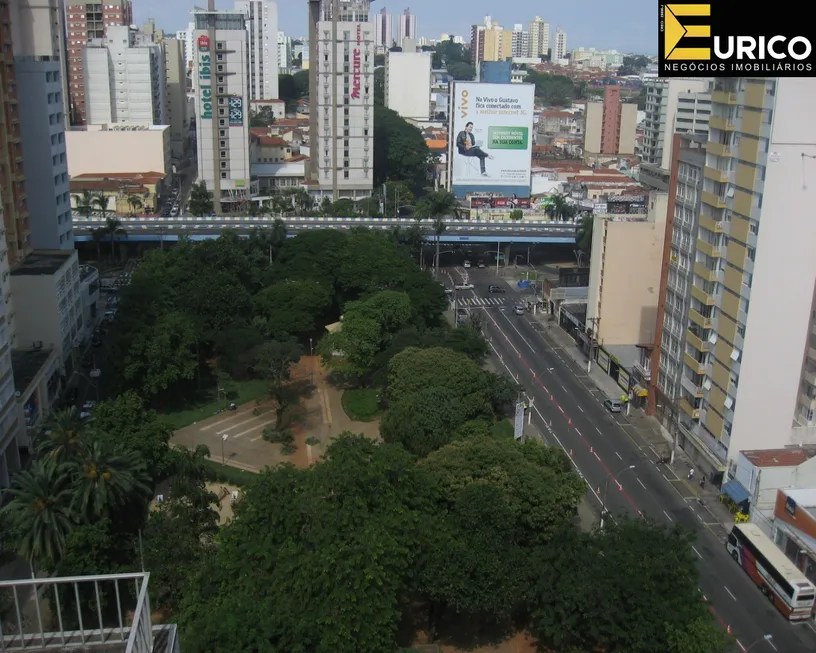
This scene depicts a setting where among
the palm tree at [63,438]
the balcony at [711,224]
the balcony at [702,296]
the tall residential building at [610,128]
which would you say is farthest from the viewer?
the tall residential building at [610,128]

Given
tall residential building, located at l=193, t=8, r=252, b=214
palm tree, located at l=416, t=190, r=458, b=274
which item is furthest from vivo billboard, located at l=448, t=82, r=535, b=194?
tall residential building, located at l=193, t=8, r=252, b=214

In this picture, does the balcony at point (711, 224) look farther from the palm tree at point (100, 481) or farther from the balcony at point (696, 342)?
the palm tree at point (100, 481)

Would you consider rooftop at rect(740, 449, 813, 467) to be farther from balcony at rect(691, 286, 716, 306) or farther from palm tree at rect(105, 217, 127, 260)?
palm tree at rect(105, 217, 127, 260)

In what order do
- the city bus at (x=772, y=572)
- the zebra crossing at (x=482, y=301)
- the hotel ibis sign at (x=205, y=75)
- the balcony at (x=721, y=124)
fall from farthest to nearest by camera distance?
1. the hotel ibis sign at (x=205, y=75)
2. the zebra crossing at (x=482, y=301)
3. the balcony at (x=721, y=124)
4. the city bus at (x=772, y=572)

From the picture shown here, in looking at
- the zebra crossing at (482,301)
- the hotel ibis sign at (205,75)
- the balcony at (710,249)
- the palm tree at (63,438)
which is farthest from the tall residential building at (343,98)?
the palm tree at (63,438)

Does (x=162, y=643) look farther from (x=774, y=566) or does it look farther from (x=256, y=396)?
(x=256, y=396)

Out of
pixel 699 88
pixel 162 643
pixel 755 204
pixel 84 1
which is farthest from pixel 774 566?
pixel 84 1

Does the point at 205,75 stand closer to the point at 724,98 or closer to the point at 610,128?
the point at 724,98
